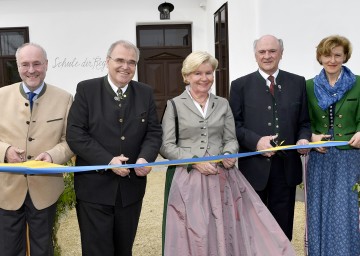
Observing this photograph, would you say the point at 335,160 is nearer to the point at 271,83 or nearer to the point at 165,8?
the point at 271,83

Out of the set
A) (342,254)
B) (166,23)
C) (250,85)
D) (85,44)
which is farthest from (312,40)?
(85,44)

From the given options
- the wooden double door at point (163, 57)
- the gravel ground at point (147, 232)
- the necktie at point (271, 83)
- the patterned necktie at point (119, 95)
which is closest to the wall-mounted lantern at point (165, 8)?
the wooden double door at point (163, 57)

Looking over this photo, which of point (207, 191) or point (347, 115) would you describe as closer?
point (207, 191)

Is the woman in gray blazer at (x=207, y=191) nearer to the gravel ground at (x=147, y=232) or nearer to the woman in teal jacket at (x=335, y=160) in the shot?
the woman in teal jacket at (x=335, y=160)

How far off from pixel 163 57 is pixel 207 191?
7.99 meters

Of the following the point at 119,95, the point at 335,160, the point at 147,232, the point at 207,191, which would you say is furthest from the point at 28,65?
the point at 147,232

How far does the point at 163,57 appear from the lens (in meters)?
10.8

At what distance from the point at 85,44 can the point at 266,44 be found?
767 cm

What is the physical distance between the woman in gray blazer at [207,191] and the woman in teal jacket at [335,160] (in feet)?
1.36

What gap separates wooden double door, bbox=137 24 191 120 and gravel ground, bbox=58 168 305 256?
4.18m

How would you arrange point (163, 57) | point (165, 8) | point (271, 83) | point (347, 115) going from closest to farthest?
point (347, 115) < point (271, 83) < point (165, 8) < point (163, 57)

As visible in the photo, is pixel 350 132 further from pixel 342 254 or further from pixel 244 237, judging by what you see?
pixel 244 237

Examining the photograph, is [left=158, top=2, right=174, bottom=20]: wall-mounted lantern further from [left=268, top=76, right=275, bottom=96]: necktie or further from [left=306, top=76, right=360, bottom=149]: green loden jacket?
[left=306, top=76, right=360, bottom=149]: green loden jacket

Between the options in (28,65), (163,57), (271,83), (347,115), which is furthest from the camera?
(163,57)
